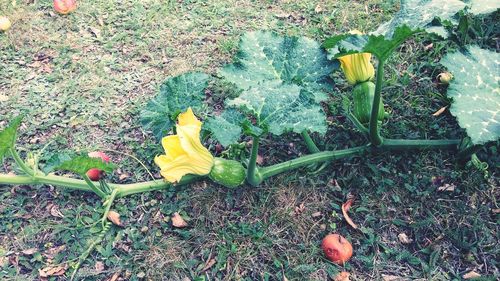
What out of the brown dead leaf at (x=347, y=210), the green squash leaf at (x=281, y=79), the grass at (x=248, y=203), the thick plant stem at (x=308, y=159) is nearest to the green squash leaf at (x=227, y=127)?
the green squash leaf at (x=281, y=79)

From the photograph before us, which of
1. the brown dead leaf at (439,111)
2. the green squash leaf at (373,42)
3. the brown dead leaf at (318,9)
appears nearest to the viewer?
the green squash leaf at (373,42)

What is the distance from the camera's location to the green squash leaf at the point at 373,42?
2037mm

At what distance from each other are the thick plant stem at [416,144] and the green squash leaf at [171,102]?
0.99 m

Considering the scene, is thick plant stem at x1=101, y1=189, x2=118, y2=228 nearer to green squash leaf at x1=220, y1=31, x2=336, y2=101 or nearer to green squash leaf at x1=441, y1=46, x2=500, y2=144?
green squash leaf at x1=220, y1=31, x2=336, y2=101

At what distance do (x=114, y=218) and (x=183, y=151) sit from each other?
2.00ft

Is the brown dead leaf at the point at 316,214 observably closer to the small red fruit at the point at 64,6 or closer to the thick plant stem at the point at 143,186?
the thick plant stem at the point at 143,186

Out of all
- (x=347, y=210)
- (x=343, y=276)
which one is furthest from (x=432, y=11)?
(x=343, y=276)

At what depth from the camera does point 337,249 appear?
2.44 metres

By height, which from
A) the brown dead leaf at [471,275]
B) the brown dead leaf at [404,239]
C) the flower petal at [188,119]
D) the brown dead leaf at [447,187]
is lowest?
the brown dead leaf at [471,275]

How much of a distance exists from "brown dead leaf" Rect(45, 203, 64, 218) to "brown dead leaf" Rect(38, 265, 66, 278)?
0.29 m

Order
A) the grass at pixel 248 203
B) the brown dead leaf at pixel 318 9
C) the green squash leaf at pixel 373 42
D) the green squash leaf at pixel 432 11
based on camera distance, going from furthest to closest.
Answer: the brown dead leaf at pixel 318 9 < the grass at pixel 248 203 < the green squash leaf at pixel 432 11 < the green squash leaf at pixel 373 42

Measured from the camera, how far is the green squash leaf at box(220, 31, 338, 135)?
2213 mm

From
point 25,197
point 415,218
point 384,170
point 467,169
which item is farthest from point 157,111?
point 467,169

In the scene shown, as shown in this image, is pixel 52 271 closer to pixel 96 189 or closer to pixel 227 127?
pixel 96 189
